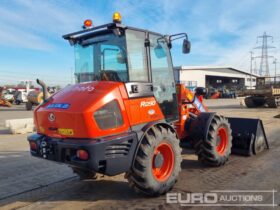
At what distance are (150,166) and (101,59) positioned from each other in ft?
5.92

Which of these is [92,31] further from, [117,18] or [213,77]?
[213,77]

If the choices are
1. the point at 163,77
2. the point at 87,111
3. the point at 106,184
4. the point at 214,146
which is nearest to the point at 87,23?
the point at 163,77

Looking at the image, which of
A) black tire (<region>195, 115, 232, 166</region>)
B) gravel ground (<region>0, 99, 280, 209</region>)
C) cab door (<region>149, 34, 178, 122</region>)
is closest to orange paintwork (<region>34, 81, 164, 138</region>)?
cab door (<region>149, 34, 178, 122</region>)

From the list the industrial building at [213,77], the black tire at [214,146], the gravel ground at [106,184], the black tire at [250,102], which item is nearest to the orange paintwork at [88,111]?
the gravel ground at [106,184]

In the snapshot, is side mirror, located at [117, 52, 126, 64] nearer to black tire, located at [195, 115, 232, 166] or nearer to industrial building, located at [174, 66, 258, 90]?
black tire, located at [195, 115, 232, 166]

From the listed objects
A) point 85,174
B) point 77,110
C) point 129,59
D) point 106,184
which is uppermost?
point 129,59

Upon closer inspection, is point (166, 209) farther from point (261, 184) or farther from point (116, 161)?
point (261, 184)

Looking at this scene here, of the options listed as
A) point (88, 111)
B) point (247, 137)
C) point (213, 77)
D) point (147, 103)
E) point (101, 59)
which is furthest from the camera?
point (213, 77)

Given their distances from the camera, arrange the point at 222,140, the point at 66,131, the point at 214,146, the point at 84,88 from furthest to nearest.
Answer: the point at 222,140 < the point at 214,146 < the point at 84,88 < the point at 66,131

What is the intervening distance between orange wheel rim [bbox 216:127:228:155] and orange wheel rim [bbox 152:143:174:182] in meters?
1.76

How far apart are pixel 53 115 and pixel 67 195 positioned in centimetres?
134

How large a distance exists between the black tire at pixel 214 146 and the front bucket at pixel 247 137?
852mm

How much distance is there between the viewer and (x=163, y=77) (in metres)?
5.50

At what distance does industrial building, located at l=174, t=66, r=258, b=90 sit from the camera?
177 feet
